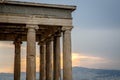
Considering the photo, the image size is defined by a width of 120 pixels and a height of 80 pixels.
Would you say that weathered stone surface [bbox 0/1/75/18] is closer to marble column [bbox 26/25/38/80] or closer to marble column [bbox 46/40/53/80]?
marble column [bbox 26/25/38/80]

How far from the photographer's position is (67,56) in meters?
65.2

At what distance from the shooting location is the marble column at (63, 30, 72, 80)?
6475 centimetres

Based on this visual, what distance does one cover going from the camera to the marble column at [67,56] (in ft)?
212

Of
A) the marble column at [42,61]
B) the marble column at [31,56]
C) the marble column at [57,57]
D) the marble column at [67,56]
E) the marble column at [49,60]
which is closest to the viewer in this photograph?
the marble column at [31,56]

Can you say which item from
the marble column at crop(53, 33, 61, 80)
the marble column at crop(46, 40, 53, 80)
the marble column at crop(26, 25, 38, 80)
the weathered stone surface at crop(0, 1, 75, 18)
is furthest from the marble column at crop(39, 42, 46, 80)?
the weathered stone surface at crop(0, 1, 75, 18)

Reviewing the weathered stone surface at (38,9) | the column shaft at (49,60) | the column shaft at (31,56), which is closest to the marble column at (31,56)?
the column shaft at (31,56)

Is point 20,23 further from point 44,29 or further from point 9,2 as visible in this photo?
point 44,29

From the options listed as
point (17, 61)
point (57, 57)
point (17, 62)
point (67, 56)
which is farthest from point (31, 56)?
point (17, 61)

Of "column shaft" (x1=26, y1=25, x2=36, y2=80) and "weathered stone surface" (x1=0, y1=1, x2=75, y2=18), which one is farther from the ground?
"weathered stone surface" (x1=0, y1=1, x2=75, y2=18)

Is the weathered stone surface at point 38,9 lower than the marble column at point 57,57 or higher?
Result: higher

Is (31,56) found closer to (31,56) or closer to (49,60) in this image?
(31,56)

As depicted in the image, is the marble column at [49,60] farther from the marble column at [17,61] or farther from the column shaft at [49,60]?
the marble column at [17,61]

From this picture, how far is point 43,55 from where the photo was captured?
82.4 meters

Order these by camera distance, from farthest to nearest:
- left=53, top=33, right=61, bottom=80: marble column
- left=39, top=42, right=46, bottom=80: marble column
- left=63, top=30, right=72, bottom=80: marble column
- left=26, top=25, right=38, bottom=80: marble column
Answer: left=39, top=42, right=46, bottom=80: marble column → left=53, top=33, right=61, bottom=80: marble column → left=63, top=30, right=72, bottom=80: marble column → left=26, top=25, right=38, bottom=80: marble column
